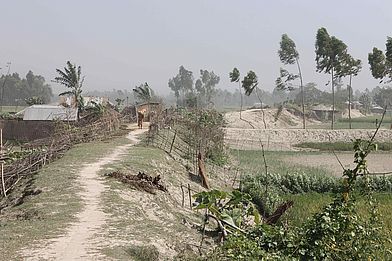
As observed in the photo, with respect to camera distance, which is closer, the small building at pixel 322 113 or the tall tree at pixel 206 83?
the small building at pixel 322 113

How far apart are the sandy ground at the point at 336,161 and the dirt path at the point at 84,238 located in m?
13.7

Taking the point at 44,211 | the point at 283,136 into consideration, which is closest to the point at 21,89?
the point at 283,136

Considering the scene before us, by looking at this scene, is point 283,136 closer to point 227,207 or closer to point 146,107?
point 146,107

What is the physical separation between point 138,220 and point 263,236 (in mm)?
2581

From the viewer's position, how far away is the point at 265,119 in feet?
186

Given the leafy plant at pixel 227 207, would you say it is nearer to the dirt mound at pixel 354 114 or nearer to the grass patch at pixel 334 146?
the grass patch at pixel 334 146

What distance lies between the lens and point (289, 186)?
18594 millimetres

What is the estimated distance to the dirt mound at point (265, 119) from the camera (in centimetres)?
5081

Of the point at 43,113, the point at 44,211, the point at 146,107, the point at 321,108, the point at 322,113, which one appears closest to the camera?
the point at 44,211

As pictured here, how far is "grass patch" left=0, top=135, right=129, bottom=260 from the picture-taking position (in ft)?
25.8

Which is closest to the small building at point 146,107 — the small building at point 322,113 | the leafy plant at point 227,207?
the leafy plant at point 227,207

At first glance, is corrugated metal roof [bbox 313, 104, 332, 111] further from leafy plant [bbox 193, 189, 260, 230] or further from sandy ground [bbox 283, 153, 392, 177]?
leafy plant [bbox 193, 189, 260, 230]

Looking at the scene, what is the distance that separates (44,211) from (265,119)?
159ft

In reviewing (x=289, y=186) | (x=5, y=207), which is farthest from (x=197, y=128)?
(x=5, y=207)
